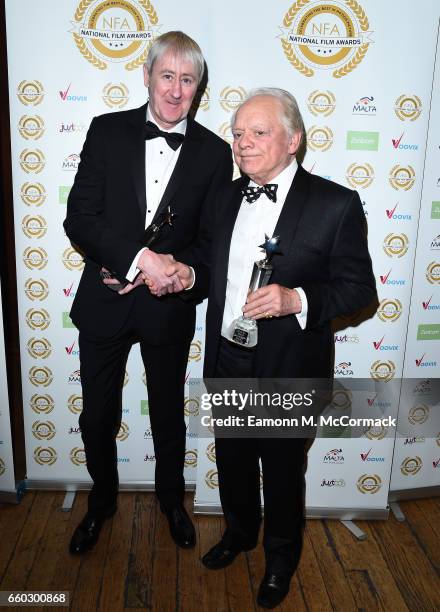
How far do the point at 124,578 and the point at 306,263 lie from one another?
1601 millimetres

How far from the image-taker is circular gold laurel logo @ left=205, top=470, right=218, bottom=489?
3.04 m

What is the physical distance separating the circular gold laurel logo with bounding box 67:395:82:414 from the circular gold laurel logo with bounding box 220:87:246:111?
1.65m

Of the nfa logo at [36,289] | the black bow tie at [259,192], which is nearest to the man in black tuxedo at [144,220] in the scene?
the black bow tie at [259,192]

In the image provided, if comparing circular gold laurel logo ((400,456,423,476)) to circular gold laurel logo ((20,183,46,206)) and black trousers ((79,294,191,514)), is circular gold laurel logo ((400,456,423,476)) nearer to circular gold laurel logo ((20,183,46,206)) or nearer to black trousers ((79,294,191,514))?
black trousers ((79,294,191,514))

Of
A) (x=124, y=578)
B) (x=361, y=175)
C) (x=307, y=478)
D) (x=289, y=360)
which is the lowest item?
(x=124, y=578)

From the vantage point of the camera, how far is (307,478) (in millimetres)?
3053

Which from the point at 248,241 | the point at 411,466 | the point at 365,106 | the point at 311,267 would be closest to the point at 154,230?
the point at 248,241

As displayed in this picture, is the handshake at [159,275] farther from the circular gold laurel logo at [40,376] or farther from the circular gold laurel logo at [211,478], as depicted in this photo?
the circular gold laurel logo at [211,478]

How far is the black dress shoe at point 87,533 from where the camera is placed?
8.79 feet

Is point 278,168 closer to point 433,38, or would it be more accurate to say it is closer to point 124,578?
point 433,38

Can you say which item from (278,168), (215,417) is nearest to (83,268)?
(215,417)

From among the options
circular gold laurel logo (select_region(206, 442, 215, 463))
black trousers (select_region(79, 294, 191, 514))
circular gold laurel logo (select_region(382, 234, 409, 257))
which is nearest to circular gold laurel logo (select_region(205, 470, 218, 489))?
circular gold laurel logo (select_region(206, 442, 215, 463))

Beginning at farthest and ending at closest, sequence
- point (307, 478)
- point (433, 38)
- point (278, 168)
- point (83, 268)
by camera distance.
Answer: point (307, 478) → point (83, 268) → point (433, 38) → point (278, 168)

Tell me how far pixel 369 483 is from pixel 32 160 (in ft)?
7.78
